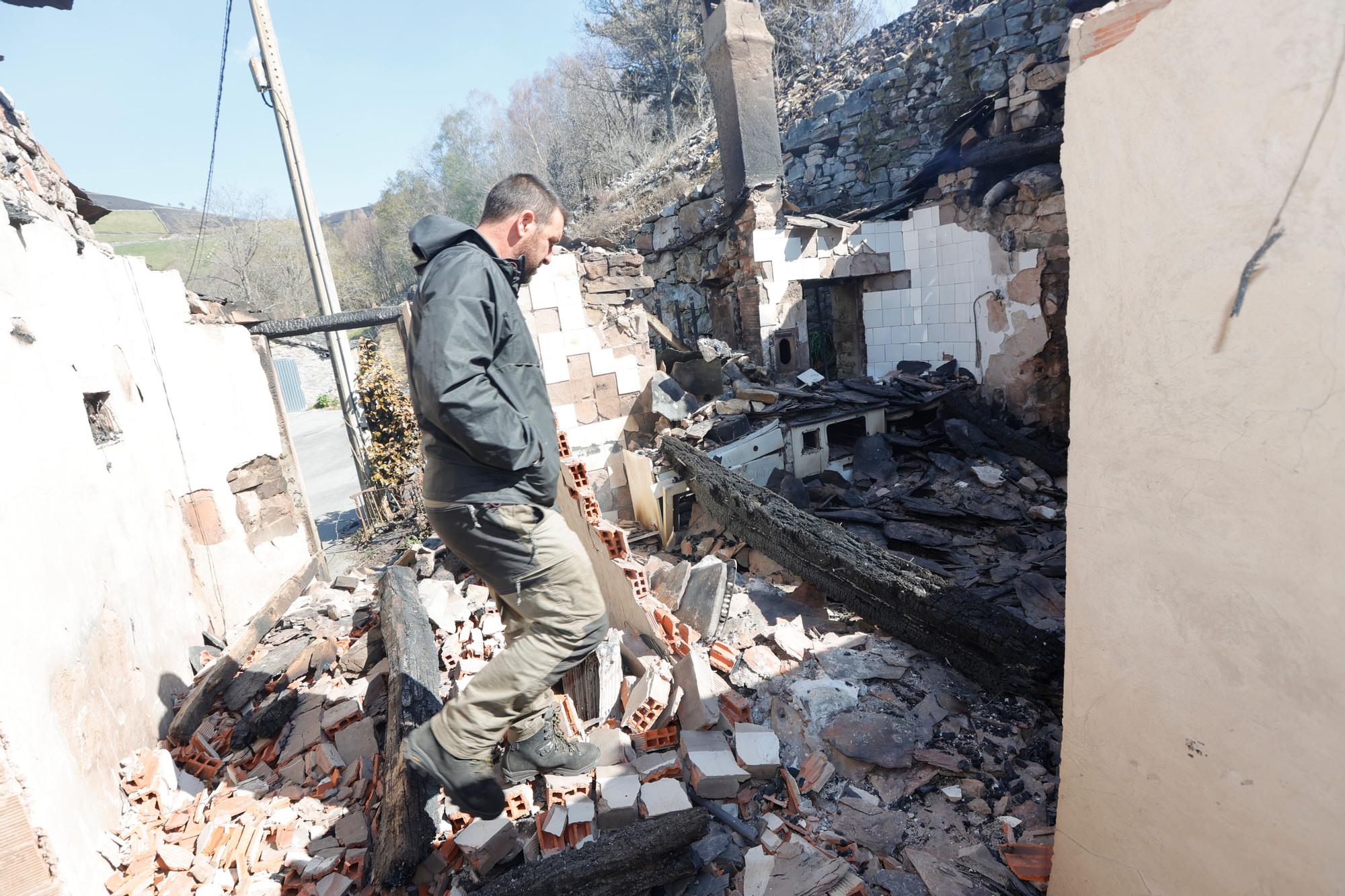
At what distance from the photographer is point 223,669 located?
354 centimetres

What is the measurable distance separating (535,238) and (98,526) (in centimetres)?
276

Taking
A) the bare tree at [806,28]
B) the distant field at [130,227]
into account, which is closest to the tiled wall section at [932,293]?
the bare tree at [806,28]

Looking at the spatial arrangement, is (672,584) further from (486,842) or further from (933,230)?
(933,230)

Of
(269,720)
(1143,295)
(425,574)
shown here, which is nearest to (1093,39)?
(1143,295)

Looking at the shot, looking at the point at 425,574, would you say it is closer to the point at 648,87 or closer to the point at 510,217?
the point at 510,217

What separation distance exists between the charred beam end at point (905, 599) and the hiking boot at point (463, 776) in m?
2.23

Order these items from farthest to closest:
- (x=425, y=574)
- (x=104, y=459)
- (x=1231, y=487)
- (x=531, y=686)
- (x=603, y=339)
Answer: (x=603, y=339) → (x=425, y=574) → (x=104, y=459) → (x=531, y=686) → (x=1231, y=487)

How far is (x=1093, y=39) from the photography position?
4.58ft

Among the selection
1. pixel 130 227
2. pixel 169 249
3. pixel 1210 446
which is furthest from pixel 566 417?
pixel 130 227

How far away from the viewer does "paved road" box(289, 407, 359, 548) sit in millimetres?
10523

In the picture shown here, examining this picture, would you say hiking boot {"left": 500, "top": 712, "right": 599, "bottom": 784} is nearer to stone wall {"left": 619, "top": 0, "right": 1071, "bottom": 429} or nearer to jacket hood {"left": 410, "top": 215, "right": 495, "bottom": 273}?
jacket hood {"left": 410, "top": 215, "right": 495, "bottom": 273}

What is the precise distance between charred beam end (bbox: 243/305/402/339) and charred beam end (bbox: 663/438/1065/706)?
12.5 ft

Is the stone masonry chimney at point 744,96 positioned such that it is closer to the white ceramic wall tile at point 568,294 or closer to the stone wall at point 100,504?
the white ceramic wall tile at point 568,294

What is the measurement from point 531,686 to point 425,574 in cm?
276
